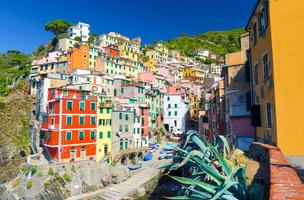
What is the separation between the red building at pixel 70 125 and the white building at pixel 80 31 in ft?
215

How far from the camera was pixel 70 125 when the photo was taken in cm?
4088

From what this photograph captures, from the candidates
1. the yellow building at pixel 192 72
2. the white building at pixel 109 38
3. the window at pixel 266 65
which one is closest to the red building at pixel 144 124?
the window at pixel 266 65

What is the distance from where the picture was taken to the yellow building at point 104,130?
4513 cm

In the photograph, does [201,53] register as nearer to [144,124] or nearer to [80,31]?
[80,31]

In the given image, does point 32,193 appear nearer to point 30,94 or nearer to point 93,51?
point 30,94

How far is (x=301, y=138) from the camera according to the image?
1274 cm

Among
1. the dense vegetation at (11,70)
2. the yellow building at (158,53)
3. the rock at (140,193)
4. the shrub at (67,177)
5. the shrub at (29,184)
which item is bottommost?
the rock at (140,193)

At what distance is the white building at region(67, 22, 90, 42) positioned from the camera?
104 meters

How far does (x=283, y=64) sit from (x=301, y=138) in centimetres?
376

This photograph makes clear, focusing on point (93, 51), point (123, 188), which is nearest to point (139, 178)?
point (123, 188)

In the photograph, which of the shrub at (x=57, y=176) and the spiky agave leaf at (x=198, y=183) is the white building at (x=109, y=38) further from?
the spiky agave leaf at (x=198, y=183)


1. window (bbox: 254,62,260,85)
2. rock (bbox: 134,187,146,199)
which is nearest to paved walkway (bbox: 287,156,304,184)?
window (bbox: 254,62,260,85)

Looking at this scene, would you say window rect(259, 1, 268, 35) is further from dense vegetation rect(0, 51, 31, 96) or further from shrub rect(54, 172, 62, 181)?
dense vegetation rect(0, 51, 31, 96)

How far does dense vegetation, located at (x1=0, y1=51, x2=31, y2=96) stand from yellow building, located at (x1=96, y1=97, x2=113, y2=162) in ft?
107
